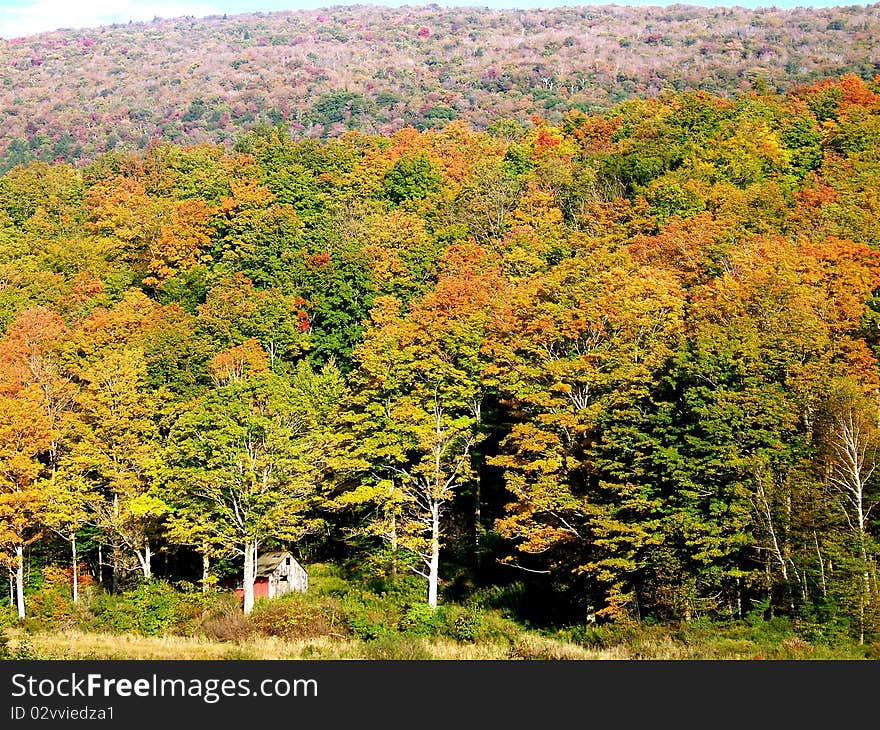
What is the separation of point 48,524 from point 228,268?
98.9ft

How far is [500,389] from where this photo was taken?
139 ft

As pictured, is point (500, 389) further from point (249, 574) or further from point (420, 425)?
point (249, 574)

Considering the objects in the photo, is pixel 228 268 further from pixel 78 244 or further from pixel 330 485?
pixel 330 485

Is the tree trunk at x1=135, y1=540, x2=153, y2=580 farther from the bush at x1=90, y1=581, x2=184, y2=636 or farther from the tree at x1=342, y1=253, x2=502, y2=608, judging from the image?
the tree at x1=342, y1=253, x2=502, y2=608

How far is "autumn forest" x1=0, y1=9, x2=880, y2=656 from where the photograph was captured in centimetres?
3359

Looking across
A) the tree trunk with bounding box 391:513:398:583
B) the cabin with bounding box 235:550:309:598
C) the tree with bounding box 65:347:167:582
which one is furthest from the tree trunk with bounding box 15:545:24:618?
the tree trunk with bounding box 391:513:398:583

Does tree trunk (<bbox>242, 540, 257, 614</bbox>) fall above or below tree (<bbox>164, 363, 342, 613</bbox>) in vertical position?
below

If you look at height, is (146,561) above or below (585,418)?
below

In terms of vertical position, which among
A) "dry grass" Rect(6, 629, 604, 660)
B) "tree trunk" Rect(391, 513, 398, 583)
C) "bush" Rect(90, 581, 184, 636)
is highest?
"tree trunk" Rect(391, 513, 398, 583)

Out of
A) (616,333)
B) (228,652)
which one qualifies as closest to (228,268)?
(616,333)

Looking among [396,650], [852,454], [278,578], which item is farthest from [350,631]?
[852,454]

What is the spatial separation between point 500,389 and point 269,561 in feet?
43.1

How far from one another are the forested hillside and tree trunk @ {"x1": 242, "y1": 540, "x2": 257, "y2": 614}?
65 centimetres

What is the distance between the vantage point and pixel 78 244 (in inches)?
3044
